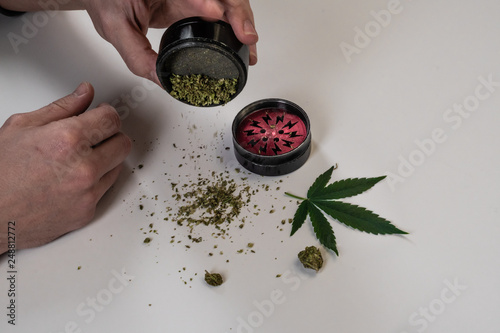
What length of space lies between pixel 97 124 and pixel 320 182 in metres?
0.62

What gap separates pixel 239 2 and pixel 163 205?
0.57 metres

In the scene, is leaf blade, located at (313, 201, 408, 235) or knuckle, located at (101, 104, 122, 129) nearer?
leaf blade, located at (313, 201, 408, 235)

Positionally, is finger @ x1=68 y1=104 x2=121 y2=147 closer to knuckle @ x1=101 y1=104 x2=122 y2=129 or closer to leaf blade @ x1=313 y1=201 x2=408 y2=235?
knuckle @ x1=101 y1=104 x2=122 y2=129

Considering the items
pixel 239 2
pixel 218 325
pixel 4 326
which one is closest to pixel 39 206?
pixel 4 326

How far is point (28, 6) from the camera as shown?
189 cm

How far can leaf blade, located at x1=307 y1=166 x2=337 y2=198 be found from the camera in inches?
57.7

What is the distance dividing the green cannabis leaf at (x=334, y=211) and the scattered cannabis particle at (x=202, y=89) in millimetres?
313

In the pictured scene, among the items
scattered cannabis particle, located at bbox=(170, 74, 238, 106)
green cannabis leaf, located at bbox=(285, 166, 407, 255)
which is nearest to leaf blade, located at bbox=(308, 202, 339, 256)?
green cannabis leaf, located at bbox=(285, 166, 407, 255)

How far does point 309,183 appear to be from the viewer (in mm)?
1499

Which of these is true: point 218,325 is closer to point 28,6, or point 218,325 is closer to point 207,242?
point 207,242

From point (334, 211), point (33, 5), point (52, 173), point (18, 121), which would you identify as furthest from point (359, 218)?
point (33, 5)

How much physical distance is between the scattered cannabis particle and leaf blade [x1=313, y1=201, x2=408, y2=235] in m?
0.38

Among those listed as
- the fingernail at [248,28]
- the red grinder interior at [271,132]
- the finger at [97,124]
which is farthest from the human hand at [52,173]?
the fingernail at [248,28]

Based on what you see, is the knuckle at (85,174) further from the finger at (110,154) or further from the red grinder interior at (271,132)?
the red grinder interior at (271,132)
